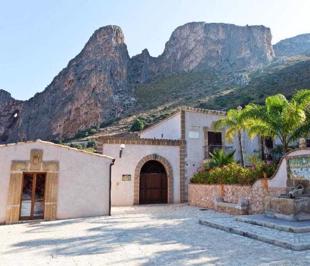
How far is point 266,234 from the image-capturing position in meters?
7.20

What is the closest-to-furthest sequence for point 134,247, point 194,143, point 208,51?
1. point 134,247
2. point 194,143
3. point 208,51

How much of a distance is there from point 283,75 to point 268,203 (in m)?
47.8

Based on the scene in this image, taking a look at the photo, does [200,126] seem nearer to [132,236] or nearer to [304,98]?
[304,98]

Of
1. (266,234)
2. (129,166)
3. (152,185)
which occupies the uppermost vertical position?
(129,166)

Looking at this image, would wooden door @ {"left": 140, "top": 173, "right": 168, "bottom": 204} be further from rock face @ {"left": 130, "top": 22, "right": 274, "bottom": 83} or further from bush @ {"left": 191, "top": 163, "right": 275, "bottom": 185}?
rock face @ {"left": 130, "top": 22, "right": 274, "bottom": 83}

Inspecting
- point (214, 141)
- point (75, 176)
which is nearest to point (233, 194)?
point (214, 141)

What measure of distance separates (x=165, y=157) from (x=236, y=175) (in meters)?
5.65

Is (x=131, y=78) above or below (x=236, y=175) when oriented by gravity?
above

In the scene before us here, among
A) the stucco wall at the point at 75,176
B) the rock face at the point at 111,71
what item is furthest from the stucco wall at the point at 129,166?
the rock face at the point at 111,71

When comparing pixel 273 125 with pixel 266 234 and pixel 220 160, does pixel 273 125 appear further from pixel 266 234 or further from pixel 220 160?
pixel 266 234

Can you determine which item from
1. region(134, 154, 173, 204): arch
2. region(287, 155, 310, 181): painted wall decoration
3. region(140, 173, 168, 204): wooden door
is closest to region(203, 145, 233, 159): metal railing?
region(134, 154, 173, 204): arch

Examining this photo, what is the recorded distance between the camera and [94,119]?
226ft

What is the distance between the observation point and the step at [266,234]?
6129 mm

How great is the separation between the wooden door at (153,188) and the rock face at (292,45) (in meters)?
99.5
